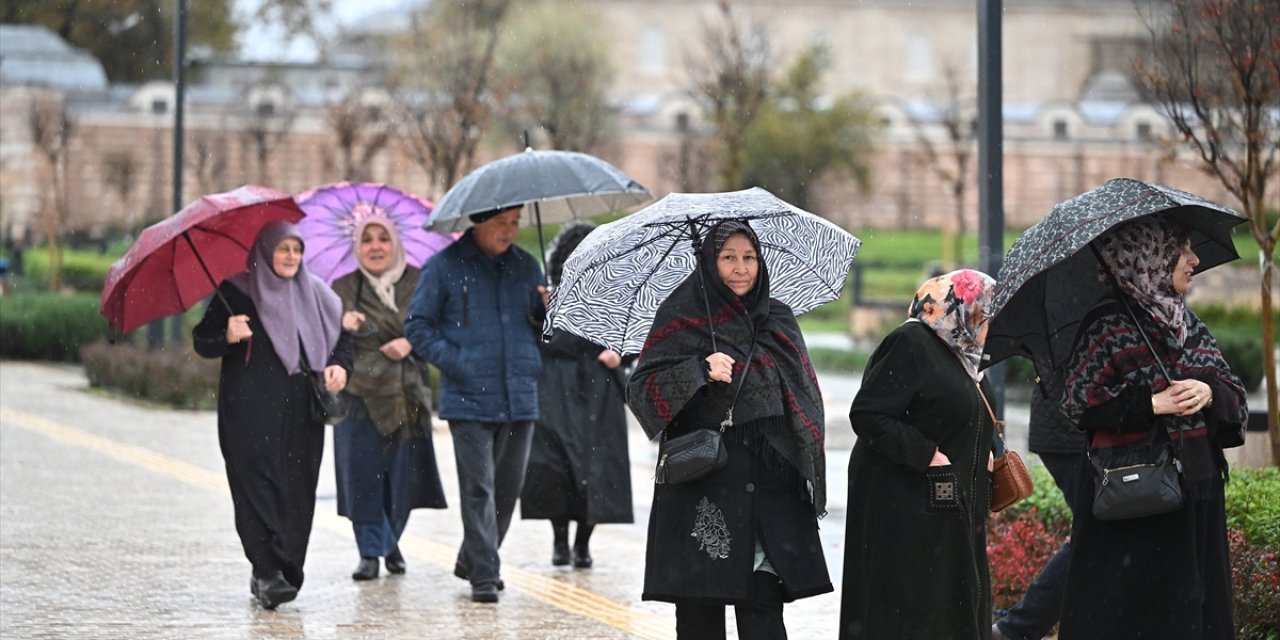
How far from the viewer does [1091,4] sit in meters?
87.5

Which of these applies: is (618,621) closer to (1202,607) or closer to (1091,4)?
(1202,607)

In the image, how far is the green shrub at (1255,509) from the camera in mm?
7418

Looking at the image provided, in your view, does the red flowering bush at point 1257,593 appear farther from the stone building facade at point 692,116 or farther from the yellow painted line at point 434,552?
the stone building facade at point 692,116

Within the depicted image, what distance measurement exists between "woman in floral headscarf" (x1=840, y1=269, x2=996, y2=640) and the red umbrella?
11.3ft

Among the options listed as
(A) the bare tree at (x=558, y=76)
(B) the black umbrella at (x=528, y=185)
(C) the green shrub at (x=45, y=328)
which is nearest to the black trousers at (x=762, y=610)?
(B) the black umbrella at (x=528, y=185)

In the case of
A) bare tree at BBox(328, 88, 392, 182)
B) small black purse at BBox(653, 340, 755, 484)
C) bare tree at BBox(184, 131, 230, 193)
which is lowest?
small black purse at BBox(653, 340, 755, 484)

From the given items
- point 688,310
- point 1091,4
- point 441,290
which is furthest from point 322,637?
point 1091,4

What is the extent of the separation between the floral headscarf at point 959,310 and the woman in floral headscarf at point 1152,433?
12.8 inches

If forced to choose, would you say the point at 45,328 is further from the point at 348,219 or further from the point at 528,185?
the point at 528,185

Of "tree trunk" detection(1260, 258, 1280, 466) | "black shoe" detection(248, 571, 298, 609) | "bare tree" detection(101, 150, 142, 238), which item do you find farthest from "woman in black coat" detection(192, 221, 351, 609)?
"bare tree" detection(101, 150, 142, 238)

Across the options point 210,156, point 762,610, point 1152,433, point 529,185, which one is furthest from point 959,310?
point 210,156

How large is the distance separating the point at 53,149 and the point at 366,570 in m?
36.2

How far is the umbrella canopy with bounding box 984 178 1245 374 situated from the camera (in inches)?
222

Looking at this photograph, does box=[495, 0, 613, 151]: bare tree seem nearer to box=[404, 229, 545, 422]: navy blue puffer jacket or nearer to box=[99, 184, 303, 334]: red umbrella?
box=[404, 229, 545, 422]: navy blue puffer jacket
